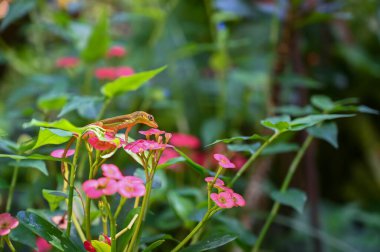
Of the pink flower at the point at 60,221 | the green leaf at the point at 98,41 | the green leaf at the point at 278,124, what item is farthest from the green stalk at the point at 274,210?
the green leaf at the point at 98,41

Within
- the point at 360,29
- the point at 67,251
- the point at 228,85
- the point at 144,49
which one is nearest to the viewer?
the point at 67,251

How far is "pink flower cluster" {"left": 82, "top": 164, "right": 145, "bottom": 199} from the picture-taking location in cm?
38

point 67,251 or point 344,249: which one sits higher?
point 67,251

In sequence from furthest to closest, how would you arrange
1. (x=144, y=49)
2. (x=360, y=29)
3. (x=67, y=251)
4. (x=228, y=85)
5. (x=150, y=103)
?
(x=360, y=29) < (x=144, y=49) < (x=228, y=85) < (x=150, y=103) < (x=67, y=251)

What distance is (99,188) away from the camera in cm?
38

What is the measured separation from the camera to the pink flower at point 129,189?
380 millimetres

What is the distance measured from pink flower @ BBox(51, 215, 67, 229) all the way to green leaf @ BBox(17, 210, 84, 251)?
0.07 m

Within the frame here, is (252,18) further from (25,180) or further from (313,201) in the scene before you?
(25,180)

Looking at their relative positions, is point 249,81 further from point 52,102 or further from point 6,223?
point 6,223

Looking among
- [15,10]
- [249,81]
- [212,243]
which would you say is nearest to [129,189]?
[212,243]

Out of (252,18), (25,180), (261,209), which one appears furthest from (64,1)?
(261,209)

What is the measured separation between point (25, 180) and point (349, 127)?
1.03 metres

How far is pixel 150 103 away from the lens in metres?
1.15

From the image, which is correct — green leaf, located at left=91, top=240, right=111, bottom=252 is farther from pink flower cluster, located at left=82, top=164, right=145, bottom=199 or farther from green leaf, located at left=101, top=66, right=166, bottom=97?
green leaf, located at left=101, top=66, right=166, bottom=97
